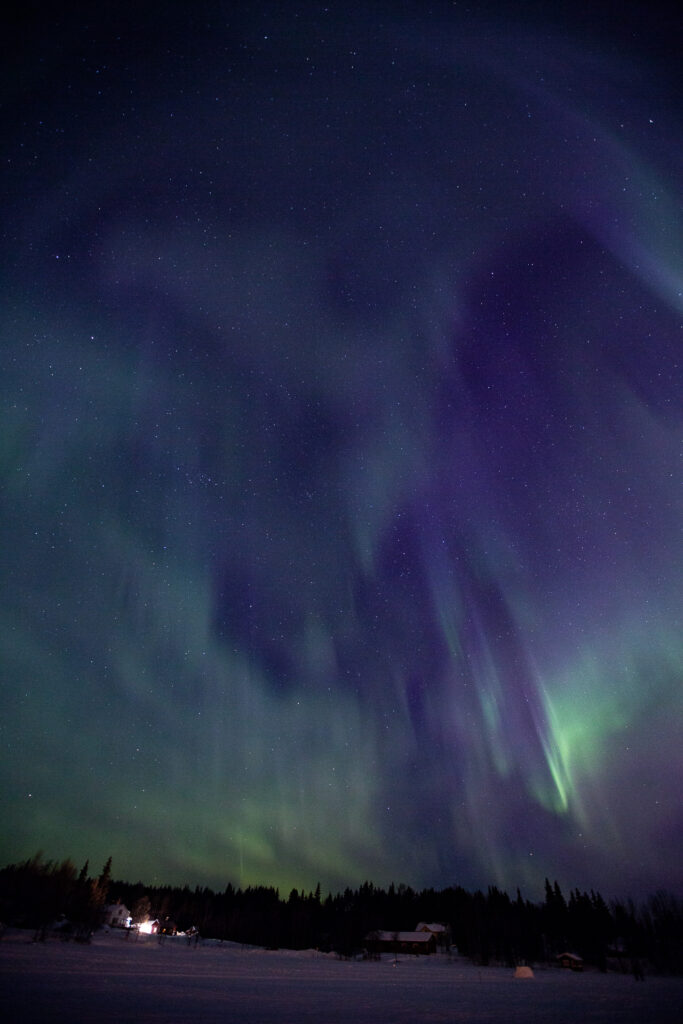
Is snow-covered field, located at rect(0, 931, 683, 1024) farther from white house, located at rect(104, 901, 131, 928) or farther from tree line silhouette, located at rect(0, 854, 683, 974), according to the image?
white house, located at rect(104, 901, 131, 928)

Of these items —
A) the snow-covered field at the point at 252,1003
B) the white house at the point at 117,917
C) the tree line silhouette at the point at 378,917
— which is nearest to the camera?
the snow-covered field at the point at 252,1003

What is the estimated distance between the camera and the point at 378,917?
408ft

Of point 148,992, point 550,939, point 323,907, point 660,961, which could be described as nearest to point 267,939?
point 323,907

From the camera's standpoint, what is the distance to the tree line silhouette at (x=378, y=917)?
297ft

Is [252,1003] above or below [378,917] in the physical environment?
below

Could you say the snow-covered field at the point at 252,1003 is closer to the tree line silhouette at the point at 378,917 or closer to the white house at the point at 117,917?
the tree line silhouette at the point at 378,917

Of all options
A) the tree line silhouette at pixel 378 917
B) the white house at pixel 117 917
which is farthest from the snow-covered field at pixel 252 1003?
the white house at pixel 117 917

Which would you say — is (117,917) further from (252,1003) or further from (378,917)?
(252,1003)

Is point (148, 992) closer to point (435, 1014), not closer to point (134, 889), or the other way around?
point (435, 1014)

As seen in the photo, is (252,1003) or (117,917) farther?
(117,917)

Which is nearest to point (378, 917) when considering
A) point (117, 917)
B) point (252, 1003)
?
point (117, 917)

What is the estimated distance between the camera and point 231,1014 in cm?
1833

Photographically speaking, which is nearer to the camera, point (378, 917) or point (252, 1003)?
point (252, 1003)

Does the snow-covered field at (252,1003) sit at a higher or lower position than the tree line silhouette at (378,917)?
lower
